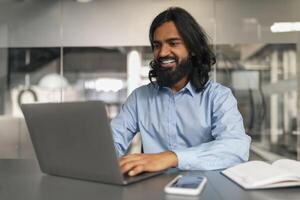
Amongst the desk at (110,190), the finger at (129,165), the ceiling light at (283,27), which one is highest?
the ceiling light at (283,27)

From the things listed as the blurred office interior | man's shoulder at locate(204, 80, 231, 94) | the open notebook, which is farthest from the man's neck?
the blurred office interior

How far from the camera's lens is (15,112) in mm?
3533

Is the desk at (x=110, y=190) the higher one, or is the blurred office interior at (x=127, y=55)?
the blurred office interior at (x=127, y=55)

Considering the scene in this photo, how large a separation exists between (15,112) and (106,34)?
47.2 inches

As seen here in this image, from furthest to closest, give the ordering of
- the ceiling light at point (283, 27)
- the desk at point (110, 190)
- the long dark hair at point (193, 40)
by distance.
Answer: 1. the ceiling light at point (283, 27)
2. the long dark hair at point (193, 40)
3. the desk at point (110, 190)

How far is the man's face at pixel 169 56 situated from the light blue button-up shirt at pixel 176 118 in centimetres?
6

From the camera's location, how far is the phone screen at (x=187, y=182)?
29.1 inches

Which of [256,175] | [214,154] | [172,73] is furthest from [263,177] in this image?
[172,73]

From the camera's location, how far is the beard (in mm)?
1499

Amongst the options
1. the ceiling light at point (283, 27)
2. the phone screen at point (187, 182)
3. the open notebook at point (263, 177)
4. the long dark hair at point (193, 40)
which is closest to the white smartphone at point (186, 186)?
the phone screen at point (187, 182)

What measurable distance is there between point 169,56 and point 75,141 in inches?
30.4

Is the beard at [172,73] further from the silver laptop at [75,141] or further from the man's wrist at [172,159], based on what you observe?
the silver laptop at [75,141]

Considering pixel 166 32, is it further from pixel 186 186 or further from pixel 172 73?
pixel 186 186

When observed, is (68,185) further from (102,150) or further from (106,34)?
(106,34)
